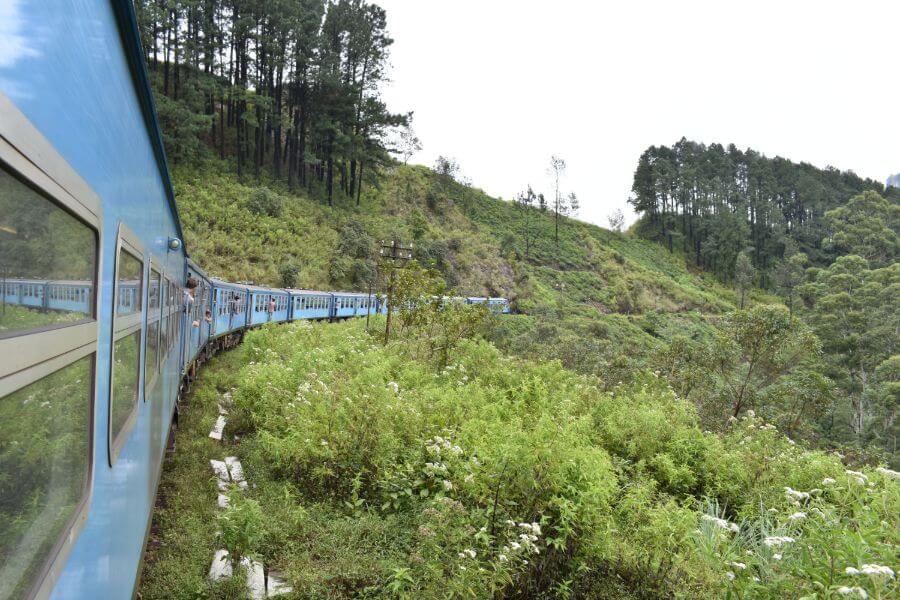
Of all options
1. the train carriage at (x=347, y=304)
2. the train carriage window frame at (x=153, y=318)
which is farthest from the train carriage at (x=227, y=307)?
the train carriage window frame at (x=153, y=318)

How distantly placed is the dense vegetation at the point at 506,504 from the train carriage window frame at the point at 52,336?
3.04 metres

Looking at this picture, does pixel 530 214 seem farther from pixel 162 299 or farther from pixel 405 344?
pixel 162 299

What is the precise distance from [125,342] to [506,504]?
3710mm

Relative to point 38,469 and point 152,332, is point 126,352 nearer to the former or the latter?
point 152,332

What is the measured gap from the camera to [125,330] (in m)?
2.12

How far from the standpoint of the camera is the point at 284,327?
47.8 ft

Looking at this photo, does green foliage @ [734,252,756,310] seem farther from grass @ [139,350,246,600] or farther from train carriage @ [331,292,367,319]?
grass @ [139,350,246,600]

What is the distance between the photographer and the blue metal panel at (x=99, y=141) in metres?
1.00

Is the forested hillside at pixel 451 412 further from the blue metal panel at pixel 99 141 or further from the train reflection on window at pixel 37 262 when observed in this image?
the train reflection on window at pixel 37 262

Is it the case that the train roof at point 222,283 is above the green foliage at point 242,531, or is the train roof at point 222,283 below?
above

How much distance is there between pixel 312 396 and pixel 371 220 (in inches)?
1267

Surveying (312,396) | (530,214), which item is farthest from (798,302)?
(312,396)

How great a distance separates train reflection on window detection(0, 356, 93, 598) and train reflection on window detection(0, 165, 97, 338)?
130 mm

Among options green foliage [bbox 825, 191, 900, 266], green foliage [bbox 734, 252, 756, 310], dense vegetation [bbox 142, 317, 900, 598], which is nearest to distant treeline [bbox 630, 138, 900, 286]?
green foliage [bbox 734, 252, 756, 310]
